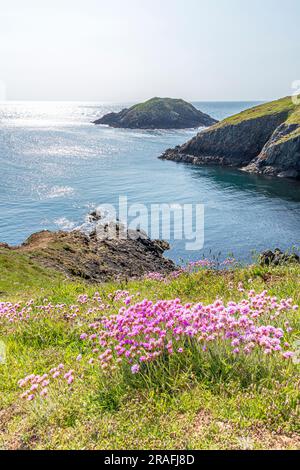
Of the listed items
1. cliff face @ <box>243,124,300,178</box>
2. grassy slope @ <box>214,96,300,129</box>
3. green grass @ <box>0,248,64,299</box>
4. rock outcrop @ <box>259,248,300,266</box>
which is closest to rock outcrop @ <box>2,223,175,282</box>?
green grass @ <box>0,248,64,299</box>

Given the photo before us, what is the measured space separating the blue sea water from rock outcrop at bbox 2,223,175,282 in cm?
365

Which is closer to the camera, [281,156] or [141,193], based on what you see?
[141,193]

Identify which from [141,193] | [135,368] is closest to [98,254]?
[135,368]

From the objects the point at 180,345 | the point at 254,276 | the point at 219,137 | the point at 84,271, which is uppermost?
the point at 219,137

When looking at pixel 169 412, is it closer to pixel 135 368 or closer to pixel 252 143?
pixel 135 368

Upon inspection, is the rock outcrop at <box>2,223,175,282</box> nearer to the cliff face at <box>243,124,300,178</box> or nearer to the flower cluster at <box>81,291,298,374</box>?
the flower cluster at <box>81,291,298,374</box>

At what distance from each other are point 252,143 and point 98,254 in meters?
77.5

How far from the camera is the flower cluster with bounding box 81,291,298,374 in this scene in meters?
5.83

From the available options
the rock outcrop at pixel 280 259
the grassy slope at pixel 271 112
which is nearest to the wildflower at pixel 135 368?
the rock outcrop at pixel 280 259

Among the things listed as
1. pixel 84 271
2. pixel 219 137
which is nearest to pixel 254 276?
pixel 84 271

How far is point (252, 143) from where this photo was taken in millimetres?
103438

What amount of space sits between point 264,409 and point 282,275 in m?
8.17

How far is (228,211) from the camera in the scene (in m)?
62.3
